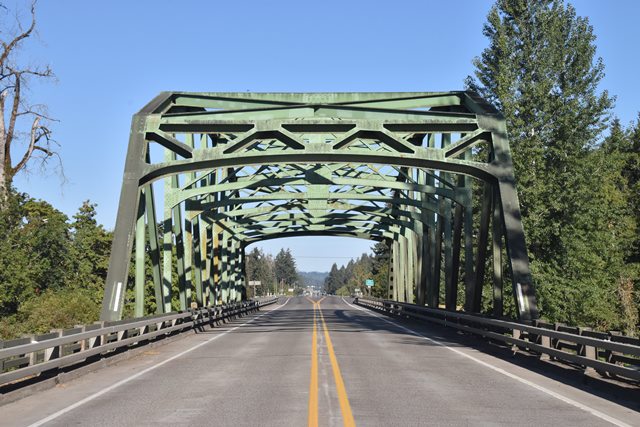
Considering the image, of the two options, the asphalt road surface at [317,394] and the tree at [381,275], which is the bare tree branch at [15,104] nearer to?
the asphalt road surface at [317,394]

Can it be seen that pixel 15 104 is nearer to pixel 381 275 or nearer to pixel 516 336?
pixel 516 336

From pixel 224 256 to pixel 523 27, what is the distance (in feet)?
68.5

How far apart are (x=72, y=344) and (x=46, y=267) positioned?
142ft

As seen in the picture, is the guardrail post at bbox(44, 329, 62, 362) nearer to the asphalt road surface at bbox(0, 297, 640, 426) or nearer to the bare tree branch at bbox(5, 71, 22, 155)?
the asphalt road surface at bbox(0, 297, 640, 426)

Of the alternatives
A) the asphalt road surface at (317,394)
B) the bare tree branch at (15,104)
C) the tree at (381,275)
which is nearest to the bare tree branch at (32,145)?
A: the bare tree branch at (15,104)

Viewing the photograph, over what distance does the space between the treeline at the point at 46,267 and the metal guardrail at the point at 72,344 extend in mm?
19764

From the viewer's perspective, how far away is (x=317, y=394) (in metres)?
9.70

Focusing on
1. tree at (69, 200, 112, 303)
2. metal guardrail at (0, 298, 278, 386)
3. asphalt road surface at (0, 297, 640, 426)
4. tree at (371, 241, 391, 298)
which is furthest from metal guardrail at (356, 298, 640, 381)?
tree at (371, 241, 391, 298)

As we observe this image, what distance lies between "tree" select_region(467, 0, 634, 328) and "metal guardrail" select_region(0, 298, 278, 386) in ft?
64.5

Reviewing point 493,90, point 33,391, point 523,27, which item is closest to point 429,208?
point 493,90

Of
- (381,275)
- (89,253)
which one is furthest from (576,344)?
(381,275)

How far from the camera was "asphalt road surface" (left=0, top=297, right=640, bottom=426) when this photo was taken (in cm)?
798

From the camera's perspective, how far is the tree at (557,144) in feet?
111

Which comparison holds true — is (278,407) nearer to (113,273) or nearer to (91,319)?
(113,273)
